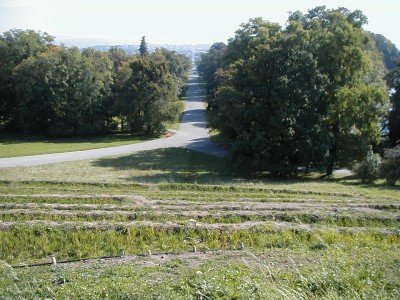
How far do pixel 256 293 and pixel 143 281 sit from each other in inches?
114

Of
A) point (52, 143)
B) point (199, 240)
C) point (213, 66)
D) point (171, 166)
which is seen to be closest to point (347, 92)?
point (171, 166)

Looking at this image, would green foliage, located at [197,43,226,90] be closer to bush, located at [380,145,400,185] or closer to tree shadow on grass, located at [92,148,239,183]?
tree shadow on grass, located at [92,148,239,183]

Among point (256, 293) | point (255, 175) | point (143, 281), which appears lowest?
point (255, 175)

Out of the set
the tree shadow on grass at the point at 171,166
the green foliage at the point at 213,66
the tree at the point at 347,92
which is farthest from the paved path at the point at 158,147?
the tree at the point at 347,92

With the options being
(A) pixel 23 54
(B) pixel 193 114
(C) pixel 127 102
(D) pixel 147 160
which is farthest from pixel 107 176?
(B) pixel 193 114

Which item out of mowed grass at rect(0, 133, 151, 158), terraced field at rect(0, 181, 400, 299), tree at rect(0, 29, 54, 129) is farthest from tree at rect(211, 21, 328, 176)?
tree at rect(0, 29, 54, 129)

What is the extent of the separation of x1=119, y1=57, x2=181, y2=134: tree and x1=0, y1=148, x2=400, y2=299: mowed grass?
→ 23144 mm

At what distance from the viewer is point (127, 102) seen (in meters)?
52.9

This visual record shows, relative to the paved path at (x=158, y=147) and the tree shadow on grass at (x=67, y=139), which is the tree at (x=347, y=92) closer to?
the paved path at (x=158, y=147)

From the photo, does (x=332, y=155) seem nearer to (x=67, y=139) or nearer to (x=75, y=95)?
(x=67, y=139)

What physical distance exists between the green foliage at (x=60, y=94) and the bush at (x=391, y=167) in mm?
37322

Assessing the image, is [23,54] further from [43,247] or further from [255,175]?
[43,247]

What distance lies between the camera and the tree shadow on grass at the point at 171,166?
31234 millimetres

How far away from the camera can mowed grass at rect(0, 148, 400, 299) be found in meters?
8.27
